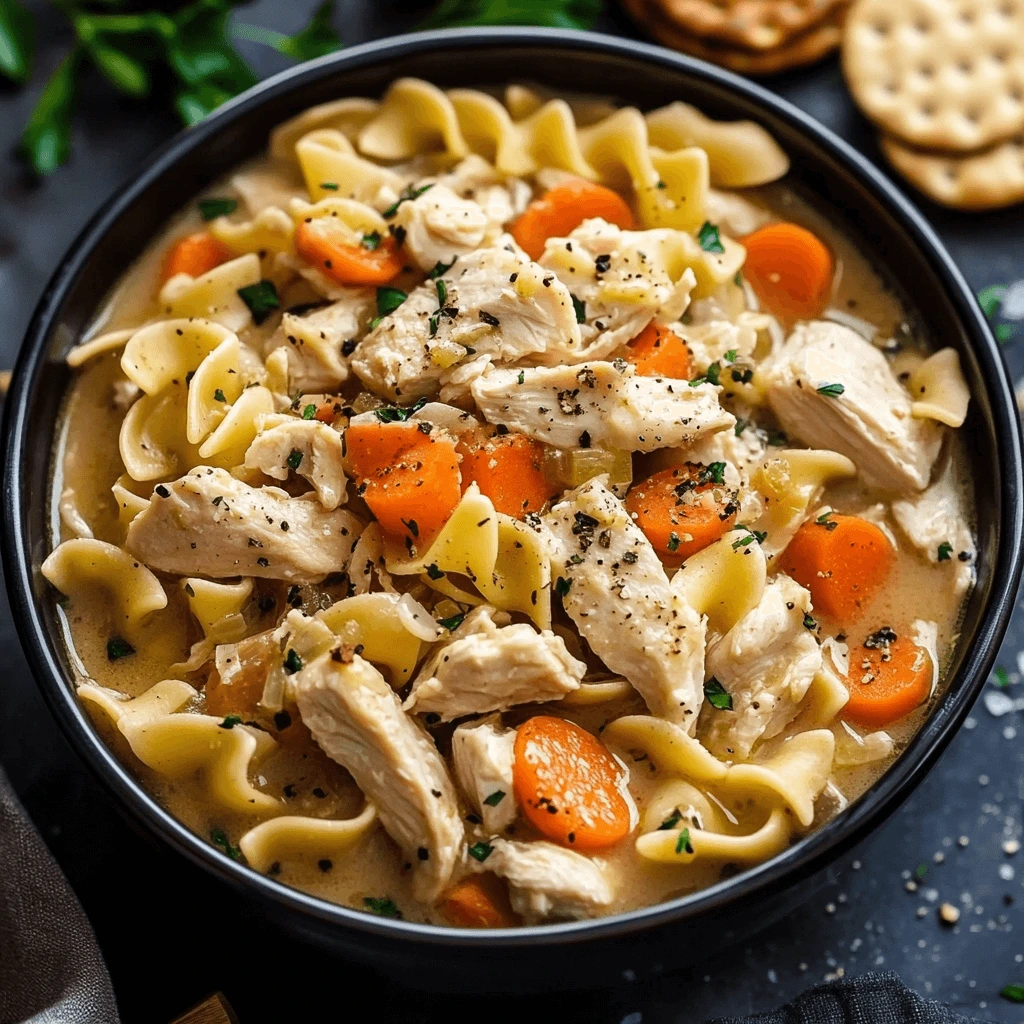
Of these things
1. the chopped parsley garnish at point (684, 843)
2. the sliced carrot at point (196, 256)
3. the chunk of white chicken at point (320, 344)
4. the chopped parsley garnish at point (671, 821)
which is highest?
the sliced carrot at point (196, 256)

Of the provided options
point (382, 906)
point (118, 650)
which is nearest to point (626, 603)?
point (382, 906)

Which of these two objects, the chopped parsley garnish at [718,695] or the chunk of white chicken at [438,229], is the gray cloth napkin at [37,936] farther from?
the chunk of white chicken at [438,229]

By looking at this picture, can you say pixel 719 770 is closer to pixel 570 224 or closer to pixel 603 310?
pixel 603 310

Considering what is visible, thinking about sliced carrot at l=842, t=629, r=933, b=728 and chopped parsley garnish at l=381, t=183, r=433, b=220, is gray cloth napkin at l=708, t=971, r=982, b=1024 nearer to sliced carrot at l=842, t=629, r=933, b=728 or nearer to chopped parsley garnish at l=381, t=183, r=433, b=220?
sliced carrot at l=842, t=629, r=933, b=728

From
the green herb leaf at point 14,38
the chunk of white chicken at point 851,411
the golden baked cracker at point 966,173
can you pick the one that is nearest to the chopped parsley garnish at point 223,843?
the chunk of white chicken at point 851,411

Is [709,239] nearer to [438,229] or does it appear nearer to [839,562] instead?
[438,229]

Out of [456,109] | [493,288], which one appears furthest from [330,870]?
[456,109]
